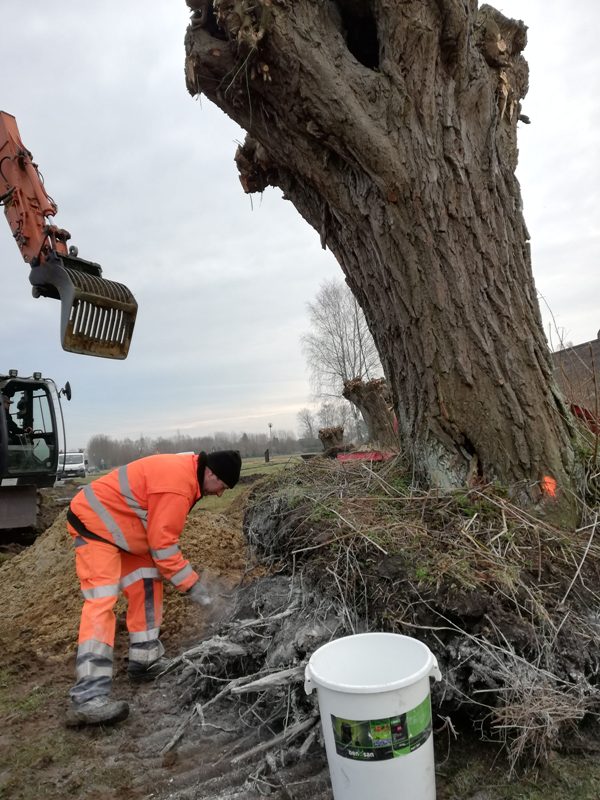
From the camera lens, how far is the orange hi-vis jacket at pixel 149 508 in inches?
135

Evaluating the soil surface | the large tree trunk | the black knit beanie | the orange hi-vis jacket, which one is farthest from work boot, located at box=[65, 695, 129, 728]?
the large tree trunk

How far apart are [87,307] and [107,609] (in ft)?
10.2

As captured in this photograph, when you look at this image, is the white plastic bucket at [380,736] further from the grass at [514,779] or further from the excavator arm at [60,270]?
the excavator arm at [60,270]

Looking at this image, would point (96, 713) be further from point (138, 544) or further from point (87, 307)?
point (87, 307)

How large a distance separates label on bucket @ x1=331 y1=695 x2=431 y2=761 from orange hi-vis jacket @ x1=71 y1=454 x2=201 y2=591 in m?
1.83

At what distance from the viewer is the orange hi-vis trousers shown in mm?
3146

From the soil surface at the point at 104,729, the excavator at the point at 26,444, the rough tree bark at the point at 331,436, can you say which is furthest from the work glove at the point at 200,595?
the rough tree bark at the point at 331,436

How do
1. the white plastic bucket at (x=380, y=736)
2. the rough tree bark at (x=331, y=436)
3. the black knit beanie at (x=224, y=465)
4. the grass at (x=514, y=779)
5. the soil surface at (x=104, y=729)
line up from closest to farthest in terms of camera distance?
the white plastic bucket at (x=380, y=736)
the grass at (x=514, y=779)
the soil surface at (x=104, y=729)
the black knit beanie at (x=224, y=465)
the rough tree bark at (x=331, y=436)

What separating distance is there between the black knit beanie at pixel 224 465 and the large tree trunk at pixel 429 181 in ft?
3.96

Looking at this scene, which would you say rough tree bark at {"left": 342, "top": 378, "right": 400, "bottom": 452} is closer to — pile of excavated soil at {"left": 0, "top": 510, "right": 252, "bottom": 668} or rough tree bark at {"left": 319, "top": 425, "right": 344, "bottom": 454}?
rough tree bark at {"left": 319, "top": 425, "right": 344, "bottom": 454}

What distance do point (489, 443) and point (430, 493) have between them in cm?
43

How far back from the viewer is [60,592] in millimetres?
5402

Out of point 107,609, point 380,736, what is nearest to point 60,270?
point 107,609

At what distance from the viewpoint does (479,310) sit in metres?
3.13
